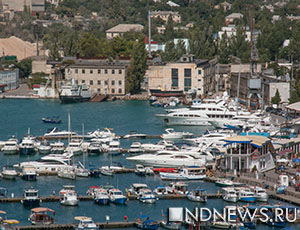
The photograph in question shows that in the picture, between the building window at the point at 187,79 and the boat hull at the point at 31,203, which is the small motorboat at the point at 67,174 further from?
the building window at the point at 187,79

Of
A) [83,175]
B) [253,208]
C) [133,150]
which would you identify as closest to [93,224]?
[253,208]

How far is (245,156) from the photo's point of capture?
36.7m

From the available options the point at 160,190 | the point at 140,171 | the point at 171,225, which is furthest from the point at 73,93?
the point at 171,225

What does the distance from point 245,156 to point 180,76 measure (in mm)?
30653

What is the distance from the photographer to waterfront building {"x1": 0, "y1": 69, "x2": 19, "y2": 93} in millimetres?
70125

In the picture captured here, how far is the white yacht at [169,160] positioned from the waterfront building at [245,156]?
1.71 meters

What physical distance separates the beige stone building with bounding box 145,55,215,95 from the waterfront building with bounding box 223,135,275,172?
29.5 meters

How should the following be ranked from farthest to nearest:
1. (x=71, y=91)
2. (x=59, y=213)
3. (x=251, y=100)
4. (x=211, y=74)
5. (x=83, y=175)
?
(x=211, y=74), (x=71, y=91), (x=251, y=100), (x=83, y=175), (x=59, y=213)

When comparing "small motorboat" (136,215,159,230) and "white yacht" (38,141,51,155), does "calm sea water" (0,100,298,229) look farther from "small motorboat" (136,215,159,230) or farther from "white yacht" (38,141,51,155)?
"small motorboat" (136,215,159,230)

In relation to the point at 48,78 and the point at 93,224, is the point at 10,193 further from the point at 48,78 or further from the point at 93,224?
the point at 48,78

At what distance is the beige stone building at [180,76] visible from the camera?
6662 centimetres

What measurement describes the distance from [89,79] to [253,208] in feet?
127

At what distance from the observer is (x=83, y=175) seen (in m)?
36.9

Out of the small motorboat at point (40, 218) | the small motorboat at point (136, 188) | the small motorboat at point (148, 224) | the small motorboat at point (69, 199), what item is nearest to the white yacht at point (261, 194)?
the small motorboat at point (136, 188)
